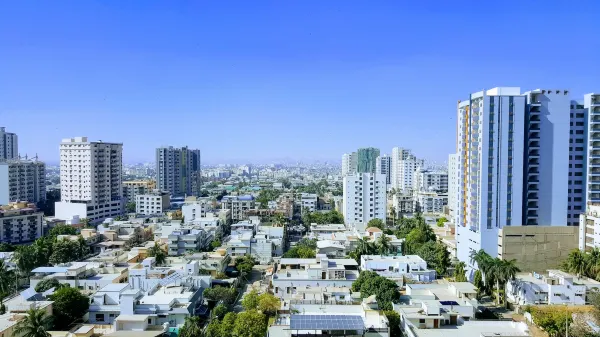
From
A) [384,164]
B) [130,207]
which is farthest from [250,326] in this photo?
[384,164]

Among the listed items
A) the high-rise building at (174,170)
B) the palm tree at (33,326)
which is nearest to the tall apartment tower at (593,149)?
the palm tree at (33,326)

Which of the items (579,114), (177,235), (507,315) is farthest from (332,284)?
(579,114)

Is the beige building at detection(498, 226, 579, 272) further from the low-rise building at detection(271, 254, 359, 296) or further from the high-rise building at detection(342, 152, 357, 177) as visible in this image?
the high-rise building at detection(342, 152, 357, 177)

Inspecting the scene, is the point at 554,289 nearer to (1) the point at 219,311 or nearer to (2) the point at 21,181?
(1) the point at 219,311

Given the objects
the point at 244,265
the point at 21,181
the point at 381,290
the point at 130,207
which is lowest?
the point at 130,207

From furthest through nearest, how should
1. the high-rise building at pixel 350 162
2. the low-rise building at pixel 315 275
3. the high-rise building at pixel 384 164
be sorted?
the high-rise building at pixel 350 162 < the high-rise building at pixel 384 164 < the low-rise building at pixel 315 275

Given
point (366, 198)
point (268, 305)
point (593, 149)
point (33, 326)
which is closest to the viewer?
point (33, 326)

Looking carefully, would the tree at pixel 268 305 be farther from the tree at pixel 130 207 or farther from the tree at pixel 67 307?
the tree at pixel 130 207
